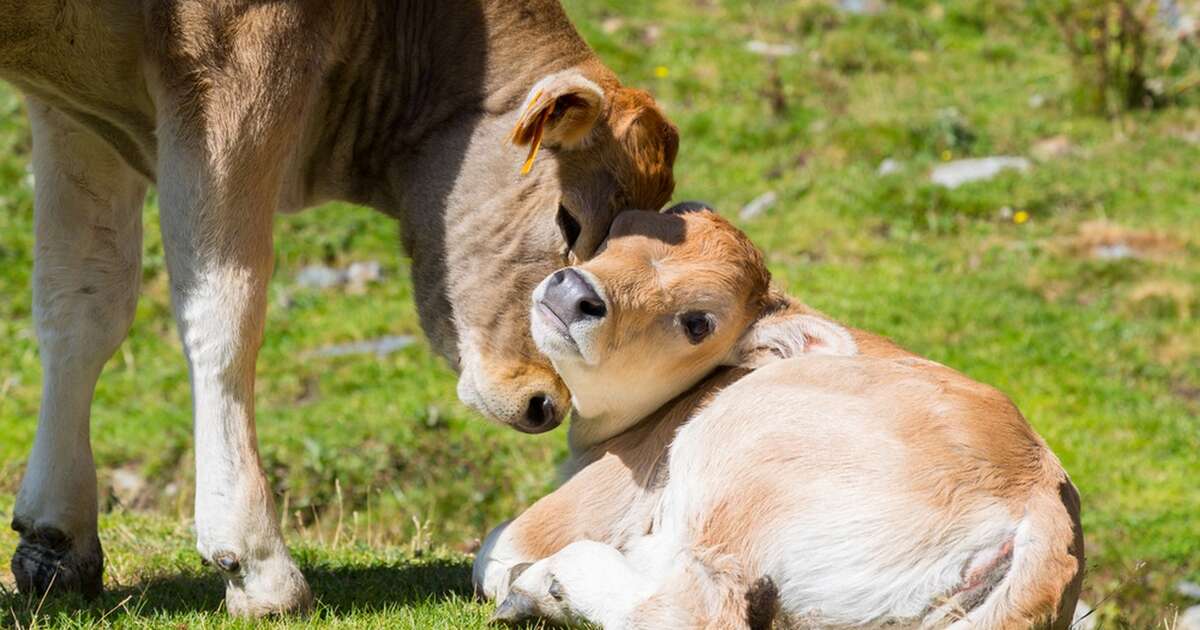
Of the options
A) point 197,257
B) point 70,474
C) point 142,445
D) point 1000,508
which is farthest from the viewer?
point 142,445

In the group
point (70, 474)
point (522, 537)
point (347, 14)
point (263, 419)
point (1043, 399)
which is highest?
point (347, 14)

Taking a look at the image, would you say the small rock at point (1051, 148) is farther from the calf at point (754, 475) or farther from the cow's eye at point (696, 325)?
the cow's eye at point (696, 325)

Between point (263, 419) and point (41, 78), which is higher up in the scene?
point (41, 78)

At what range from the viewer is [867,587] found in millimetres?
4684

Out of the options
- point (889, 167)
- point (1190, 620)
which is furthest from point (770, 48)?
point (1190, 620)

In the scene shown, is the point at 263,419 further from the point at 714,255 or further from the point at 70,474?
the point at 714,255

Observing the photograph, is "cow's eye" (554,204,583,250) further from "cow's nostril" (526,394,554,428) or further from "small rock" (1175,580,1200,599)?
"small rock" (1175,580,1200,599)

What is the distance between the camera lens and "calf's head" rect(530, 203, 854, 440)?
17.3 ft

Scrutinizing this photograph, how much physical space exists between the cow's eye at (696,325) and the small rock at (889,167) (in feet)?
30.1

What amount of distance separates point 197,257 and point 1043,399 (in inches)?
267

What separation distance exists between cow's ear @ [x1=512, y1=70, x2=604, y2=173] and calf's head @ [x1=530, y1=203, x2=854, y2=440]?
0.41m

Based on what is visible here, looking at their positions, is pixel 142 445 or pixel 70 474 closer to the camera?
pixel 70 474

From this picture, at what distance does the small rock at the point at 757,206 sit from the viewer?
14.1 m

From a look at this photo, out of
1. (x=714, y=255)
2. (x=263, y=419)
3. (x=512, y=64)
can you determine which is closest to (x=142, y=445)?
(x=263, y=419)
